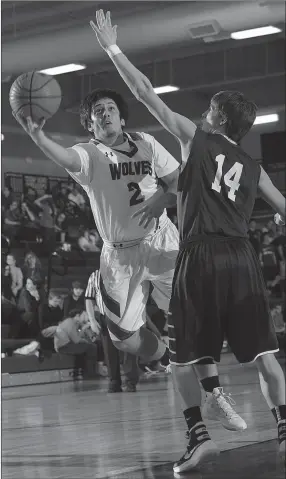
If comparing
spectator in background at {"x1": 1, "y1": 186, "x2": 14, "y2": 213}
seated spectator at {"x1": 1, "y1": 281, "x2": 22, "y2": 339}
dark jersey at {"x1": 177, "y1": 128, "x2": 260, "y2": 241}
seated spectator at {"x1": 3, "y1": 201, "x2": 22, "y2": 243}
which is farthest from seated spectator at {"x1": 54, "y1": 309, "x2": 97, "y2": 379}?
dark jersey at {"x1": 177, "y1": 128, "x2": 260, "y2": 241}

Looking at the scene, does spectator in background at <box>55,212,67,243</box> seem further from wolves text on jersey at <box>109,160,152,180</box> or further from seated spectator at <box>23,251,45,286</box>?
wolves text on jersey at <box>109,160,152,180</box>

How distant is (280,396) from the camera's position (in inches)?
150

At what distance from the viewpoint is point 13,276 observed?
12.0 metres

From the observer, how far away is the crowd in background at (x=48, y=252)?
1141 centimetres

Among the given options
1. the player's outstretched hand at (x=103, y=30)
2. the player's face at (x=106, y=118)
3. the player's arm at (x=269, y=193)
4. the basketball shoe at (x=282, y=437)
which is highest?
the player's outstretched hand at (x=103, y=30)

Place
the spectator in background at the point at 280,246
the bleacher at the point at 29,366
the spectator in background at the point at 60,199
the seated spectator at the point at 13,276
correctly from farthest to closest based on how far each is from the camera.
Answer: the spectator in background at the point at 280,246 < the spectator in background at the point at 60,199 < the seated spectator at the point at 13,276 < the bleacher at the point at 29,366

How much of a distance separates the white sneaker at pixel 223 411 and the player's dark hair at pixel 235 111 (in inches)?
47.7

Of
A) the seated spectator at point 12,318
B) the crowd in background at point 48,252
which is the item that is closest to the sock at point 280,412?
the crowd in background at point 48,252

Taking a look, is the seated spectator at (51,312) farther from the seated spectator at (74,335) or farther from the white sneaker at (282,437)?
the white sneaker at (282,437)

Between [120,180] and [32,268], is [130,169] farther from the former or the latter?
[32,268]

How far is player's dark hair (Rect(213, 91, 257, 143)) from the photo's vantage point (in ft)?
13.0

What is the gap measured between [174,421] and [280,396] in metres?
2.85

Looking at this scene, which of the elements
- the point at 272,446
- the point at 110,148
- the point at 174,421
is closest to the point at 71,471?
the point at 272,446

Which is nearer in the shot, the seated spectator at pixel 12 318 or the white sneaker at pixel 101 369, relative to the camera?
the seated spectator at pixel 12 318
